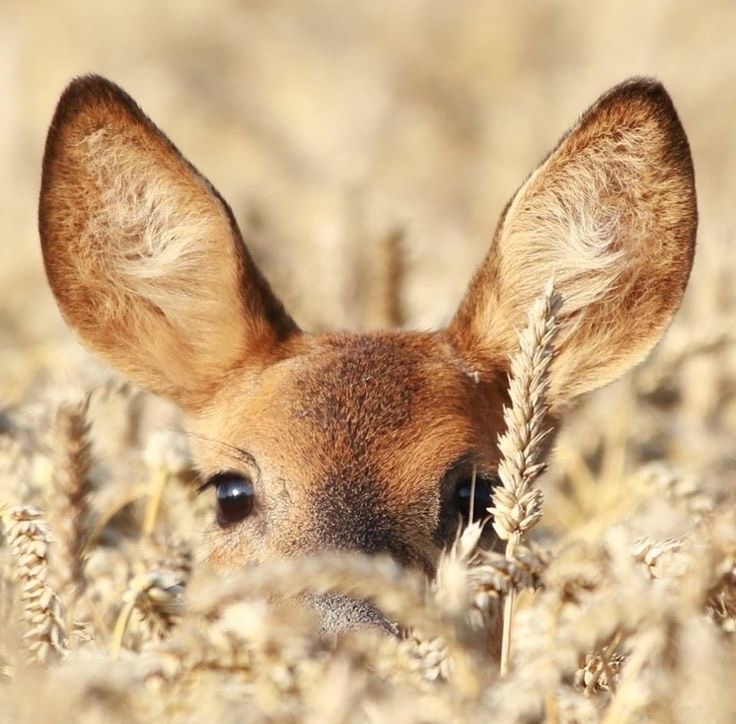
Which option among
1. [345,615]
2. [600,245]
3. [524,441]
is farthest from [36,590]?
[600,245]

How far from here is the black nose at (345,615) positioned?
4219 mm

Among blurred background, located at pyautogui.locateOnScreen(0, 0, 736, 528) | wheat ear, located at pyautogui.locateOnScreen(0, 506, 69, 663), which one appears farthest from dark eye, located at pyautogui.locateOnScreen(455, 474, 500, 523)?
wheat ear, located at pyautogui.locateOnScreen(0, 506, 69, 663)

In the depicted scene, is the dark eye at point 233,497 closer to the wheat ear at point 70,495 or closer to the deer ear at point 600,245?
the wheat ear at point 70,495

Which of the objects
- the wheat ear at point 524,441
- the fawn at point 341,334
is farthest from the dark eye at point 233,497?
the wheat ear at point 524,441

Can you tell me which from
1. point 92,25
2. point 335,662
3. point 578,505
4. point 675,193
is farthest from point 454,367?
point 92,25

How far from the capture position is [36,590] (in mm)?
4070

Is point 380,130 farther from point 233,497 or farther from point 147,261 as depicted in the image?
point 233,497

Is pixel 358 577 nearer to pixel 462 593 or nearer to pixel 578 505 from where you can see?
pixel 462 593

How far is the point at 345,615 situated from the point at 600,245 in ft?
6.82

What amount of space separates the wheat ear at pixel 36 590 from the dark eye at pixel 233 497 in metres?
1.23

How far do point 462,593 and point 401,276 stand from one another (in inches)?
186

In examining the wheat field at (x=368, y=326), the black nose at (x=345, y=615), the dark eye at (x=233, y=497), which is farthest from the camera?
the dark eye at (x=233, y=497)

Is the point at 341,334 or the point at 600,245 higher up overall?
the point at 600,245

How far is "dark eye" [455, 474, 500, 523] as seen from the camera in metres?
5.13
